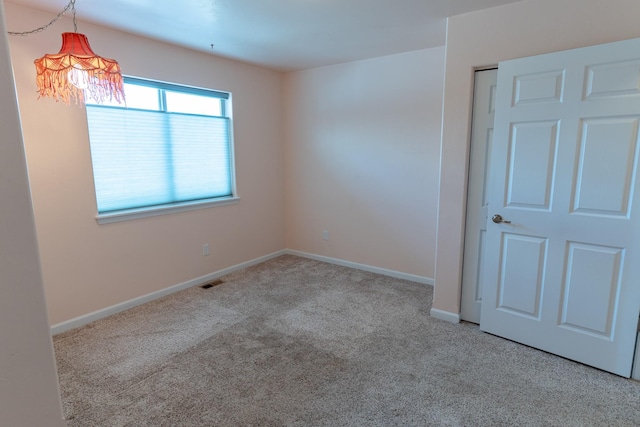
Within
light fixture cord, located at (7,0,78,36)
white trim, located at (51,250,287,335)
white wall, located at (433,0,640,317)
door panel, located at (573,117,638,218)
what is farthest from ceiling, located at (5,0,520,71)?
white trim, located at (51,250,287,335)

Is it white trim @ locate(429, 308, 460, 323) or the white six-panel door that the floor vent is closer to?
white trim @ locate(429, 308, 460, 323)

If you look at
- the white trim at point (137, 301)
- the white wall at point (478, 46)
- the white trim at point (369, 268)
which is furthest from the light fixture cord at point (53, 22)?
the white trim at point (369, 268)

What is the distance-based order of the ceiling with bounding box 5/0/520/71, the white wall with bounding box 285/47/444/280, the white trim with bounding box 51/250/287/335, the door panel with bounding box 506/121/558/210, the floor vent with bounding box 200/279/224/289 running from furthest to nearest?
the floor vent with bounding box 200/279/224/289
the white wall with bounding box 285/47/444/280
the white trim with bounding box 51/250/287/335
the ceiling with bounding box 5/0/520/71
the door panel with bounding box 506/121/558/210

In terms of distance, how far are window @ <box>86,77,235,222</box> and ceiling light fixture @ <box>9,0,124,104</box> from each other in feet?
2.67

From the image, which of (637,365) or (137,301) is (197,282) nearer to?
(137,301)

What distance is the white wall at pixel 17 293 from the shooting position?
569 millimetres

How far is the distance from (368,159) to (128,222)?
2.66m

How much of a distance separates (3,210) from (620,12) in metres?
3.08

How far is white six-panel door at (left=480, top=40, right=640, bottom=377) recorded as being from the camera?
2123mm

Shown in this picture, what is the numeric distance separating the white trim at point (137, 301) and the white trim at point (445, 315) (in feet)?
7.91

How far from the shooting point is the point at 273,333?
2.81 metres

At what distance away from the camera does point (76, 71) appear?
200 centimetres

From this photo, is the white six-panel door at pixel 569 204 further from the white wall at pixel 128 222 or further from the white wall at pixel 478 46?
the white wall at pixel 128 222

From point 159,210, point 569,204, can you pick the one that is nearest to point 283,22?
point 159,210
